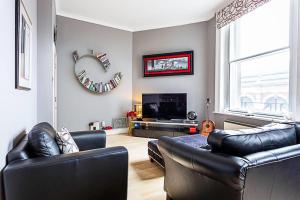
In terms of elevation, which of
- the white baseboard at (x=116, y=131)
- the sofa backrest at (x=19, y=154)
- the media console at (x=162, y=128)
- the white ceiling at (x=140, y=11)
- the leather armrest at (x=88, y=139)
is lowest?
the white baseboard at (x=116, y=131)

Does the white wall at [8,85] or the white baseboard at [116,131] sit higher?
the white wall at [8,85]

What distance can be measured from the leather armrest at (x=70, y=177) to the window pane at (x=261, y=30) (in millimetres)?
2712

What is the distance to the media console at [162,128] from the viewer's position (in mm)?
4168

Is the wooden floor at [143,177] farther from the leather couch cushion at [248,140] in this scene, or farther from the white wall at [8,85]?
the white wall at [8,85]

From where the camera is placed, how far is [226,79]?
3783mm

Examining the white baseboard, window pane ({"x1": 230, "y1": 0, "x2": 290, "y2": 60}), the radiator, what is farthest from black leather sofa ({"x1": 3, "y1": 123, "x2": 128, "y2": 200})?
the white baseboard

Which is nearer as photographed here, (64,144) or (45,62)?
(64,144)

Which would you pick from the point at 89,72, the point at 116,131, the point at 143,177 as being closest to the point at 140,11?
the point at 89,72

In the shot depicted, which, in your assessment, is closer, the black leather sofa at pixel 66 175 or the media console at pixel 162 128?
the black leather sofa at pixel 66 175

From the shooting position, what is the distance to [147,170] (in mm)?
2535

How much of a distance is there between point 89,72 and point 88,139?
8.54ft

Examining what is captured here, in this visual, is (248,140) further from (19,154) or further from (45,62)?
(45,62)

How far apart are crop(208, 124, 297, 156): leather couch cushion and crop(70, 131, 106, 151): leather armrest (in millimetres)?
1387

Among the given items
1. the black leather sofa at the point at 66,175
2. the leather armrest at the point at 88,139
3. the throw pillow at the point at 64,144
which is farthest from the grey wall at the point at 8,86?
the leather armrest at the point at 88,139
